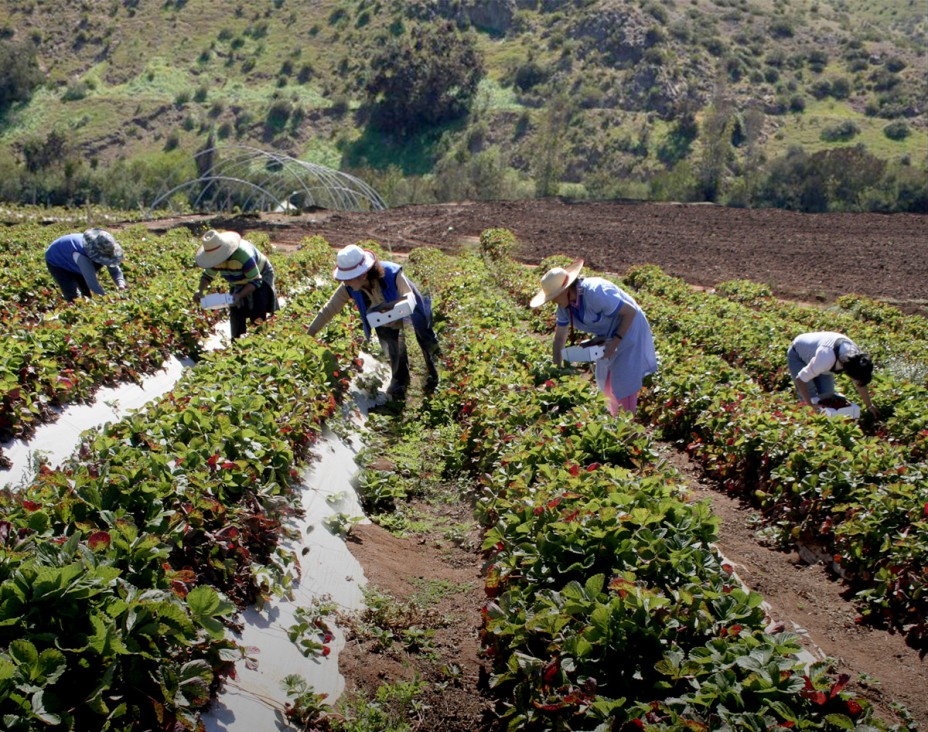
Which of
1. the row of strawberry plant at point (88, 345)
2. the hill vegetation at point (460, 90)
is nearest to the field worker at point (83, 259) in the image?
the row of strawberry plant at point (88, 345)

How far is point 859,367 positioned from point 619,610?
199 inches

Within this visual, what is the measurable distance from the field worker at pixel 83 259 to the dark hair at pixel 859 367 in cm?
769

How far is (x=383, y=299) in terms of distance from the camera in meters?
8.33

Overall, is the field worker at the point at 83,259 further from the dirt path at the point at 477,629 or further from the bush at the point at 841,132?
the bush at the point at 841,132

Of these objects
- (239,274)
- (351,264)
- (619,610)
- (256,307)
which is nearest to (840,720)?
(619,610)

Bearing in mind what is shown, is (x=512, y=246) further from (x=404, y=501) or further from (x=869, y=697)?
(x=869, y=697)

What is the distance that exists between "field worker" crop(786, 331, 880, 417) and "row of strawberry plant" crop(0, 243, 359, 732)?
189 inches

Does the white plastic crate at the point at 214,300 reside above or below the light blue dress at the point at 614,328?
below

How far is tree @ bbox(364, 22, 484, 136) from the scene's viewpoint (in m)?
60.7

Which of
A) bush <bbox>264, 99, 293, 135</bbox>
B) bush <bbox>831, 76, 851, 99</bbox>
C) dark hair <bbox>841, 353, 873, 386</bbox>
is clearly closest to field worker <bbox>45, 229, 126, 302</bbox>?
dark hair <bbox>841, 353, 873, 386</bbox>

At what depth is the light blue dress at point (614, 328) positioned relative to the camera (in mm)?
6852

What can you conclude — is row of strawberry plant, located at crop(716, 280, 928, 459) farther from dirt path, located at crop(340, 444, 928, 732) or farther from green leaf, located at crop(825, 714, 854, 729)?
green leaf, located at crop(825, 714, 854, 729)

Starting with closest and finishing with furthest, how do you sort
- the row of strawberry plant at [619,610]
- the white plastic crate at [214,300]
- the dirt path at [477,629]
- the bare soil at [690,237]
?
1. the row of strawberry plant at [619,610]
2. the dirt path at [477,629]
3. the white plastic crate at [214,300]
4. the bare soil at [690,237]

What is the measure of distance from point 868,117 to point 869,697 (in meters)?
60.5
